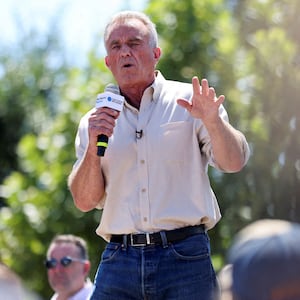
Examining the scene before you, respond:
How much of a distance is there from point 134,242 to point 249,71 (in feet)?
22.3

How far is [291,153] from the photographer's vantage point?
33.3 feet

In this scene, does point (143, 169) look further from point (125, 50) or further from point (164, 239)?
point (125, 50)

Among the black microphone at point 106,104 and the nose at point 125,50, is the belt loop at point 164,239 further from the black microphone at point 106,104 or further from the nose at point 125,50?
the nose at point 125,50

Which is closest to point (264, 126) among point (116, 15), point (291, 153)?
point (291, 153)

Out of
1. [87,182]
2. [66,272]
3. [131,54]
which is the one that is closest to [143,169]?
[87,182]

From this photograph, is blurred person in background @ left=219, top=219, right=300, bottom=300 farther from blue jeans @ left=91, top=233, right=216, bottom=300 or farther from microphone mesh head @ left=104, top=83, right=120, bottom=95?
microphone mesh head @ left=104, top=83, right=120, bottom=95

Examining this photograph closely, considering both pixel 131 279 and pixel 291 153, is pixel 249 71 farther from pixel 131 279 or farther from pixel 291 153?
pixel 131 279

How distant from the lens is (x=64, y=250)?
7855 mm

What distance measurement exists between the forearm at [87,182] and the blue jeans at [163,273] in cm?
30

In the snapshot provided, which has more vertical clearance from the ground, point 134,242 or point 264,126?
point 264,126

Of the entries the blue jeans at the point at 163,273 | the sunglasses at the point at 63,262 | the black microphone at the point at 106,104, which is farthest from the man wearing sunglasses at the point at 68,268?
the black microphone at the point at 106,104

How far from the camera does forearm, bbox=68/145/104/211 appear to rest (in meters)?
4.32

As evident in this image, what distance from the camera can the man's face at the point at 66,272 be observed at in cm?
759

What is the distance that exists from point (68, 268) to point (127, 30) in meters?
3.74
